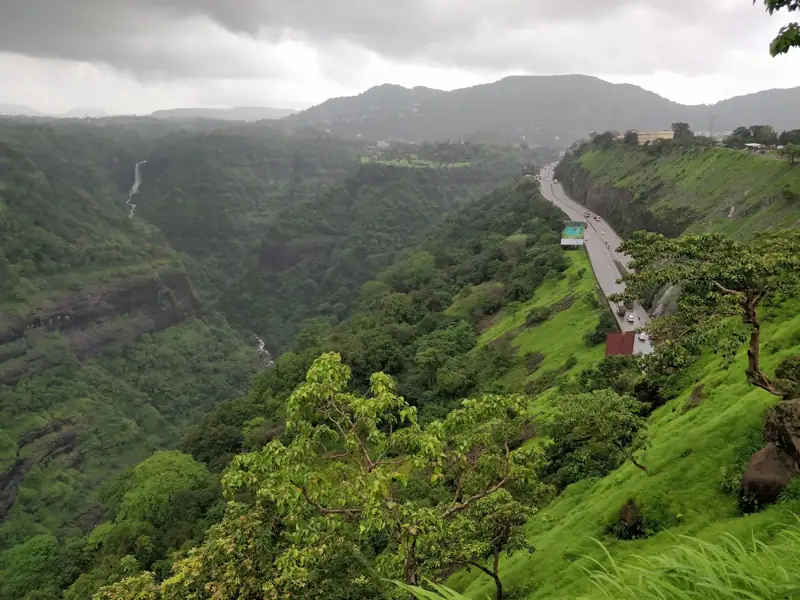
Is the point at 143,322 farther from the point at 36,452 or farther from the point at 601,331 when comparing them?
the point at 601,331

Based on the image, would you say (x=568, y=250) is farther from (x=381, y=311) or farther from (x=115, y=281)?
(x=115, y=281)

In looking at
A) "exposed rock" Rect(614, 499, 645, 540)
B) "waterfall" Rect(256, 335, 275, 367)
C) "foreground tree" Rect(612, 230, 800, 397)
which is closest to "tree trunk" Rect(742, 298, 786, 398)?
"foreground tree" Rect(612, 230, 800, 397)

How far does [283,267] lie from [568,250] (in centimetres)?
10924

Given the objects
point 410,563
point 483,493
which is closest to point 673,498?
point 483,493

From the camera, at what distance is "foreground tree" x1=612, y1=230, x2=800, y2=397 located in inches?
483

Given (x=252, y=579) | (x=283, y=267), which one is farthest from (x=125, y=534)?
(x=283, y=267)

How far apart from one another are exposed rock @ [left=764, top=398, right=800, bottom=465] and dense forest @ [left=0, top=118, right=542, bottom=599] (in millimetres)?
26232

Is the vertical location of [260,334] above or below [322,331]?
below

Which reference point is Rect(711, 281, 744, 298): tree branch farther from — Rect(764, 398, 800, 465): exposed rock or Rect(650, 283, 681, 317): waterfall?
Rect(650, 283, 681, 317): waterfall

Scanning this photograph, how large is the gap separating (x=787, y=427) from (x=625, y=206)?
6542 centimetres

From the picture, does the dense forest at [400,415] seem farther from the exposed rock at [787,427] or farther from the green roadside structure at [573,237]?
the green roadside structure at [573,237]

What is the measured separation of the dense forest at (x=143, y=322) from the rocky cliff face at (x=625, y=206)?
41308 millimetres

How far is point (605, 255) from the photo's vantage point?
5866cm

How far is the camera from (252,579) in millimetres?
13250
